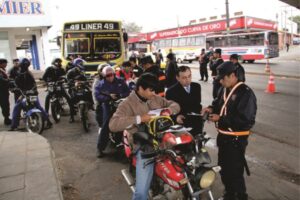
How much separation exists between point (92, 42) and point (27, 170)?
8.76 metres

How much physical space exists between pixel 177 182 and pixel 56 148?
427 cm

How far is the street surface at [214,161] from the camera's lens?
13.4 ft

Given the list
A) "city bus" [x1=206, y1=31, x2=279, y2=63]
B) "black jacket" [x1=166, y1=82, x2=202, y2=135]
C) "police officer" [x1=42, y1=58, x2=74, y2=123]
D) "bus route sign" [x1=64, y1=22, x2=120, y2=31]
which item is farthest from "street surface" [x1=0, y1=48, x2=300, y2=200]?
"city bus" [x1=206, y1=31, x2=279, y2=63]

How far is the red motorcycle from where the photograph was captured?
260cm

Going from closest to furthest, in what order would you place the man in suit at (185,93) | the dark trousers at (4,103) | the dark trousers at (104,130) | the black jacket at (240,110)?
the black jacket at (240,110), the man in suit at (185,93), the dark trousers at (104,130), the dark trousers at (4,103)

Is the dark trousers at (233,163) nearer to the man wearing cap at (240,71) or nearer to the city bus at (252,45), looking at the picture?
the man wearing cap at (240,71)

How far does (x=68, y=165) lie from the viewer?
5227mm

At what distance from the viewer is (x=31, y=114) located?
→ 701cm

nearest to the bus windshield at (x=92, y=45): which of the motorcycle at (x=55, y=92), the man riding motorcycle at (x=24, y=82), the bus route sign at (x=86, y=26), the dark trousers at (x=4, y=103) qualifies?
the bus route sign at (x=86, y=26)

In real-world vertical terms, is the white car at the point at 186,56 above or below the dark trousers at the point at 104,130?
above

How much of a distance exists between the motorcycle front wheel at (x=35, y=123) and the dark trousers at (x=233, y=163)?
5.07 meters

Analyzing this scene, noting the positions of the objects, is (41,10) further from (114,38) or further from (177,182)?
(177,182)

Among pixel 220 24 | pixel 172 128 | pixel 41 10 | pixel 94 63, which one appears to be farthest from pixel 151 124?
pixel 220 24

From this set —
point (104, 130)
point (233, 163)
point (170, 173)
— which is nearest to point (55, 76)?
point (104, 130)
